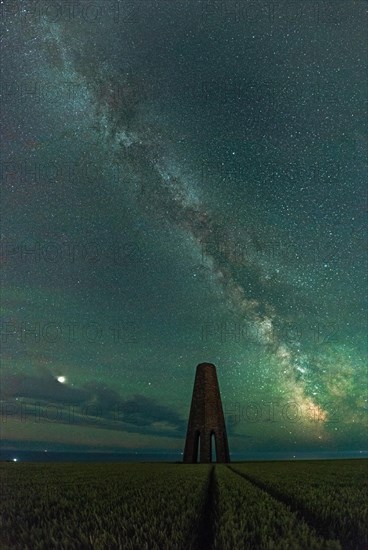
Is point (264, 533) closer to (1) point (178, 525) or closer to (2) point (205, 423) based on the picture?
(1) point (178, 525)

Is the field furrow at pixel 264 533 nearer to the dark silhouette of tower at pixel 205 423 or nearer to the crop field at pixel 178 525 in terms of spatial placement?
the crop field at pixel 178 525

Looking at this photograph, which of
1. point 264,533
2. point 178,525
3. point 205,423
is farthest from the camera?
point 205,423

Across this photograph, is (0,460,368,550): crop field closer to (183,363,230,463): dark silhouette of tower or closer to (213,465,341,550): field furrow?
(213,465,341,550): field furrow

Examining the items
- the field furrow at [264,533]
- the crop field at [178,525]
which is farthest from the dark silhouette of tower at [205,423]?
the field furrow at [264,533]

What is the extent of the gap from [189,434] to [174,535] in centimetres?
3908

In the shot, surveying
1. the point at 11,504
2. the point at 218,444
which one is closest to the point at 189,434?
the point at 218,444

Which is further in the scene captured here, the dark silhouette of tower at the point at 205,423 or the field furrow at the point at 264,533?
the dark silhouette of tower at the point at 205,423

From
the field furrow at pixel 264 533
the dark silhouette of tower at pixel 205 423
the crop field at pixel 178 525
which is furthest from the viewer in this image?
the dark silhouette of tower at pixel 205 423

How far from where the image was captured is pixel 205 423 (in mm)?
37688

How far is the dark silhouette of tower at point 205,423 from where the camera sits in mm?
37062

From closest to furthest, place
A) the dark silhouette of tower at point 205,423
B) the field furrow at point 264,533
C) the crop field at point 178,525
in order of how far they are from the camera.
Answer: the field furrow at point 264,533 → the crop field at point 178,525 → the dark silhouette of tower at point 205,423

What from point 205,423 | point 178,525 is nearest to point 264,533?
point 178,525

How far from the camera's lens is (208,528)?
3.06 meters

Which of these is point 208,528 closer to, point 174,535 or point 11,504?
point 174,535
